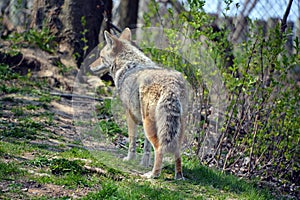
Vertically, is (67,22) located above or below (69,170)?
above

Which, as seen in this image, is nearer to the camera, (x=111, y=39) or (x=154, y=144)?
(x=154, y=144)

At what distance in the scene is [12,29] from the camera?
11.1 m

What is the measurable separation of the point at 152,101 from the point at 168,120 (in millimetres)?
342

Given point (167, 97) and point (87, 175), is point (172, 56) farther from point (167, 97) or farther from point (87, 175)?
point (87, 175)

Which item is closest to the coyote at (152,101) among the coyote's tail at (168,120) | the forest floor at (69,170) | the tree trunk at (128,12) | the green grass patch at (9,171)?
the coyote's tail at (168,120)

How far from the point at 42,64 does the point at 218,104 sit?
412cm

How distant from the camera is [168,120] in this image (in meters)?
5.64

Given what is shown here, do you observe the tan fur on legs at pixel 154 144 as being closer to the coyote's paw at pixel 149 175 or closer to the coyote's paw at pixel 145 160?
the coyote's paw at pixel 149 175

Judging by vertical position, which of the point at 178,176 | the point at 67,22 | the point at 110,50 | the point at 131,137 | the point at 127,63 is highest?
the point at 67,22

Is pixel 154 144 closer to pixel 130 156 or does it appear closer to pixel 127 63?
pixel 130 156

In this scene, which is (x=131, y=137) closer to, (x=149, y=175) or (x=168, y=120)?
(x=149, y=175)

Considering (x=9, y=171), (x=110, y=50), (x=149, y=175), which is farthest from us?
(x=110, y=50)

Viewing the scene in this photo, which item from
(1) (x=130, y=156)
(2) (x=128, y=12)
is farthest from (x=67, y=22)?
(1) (x=130, y=156)

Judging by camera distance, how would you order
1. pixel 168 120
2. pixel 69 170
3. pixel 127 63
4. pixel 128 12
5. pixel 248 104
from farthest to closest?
pixel 128 12 → pixel 248 104 → pixel 127 63 → pixel 168 120 → pixel 69 170
